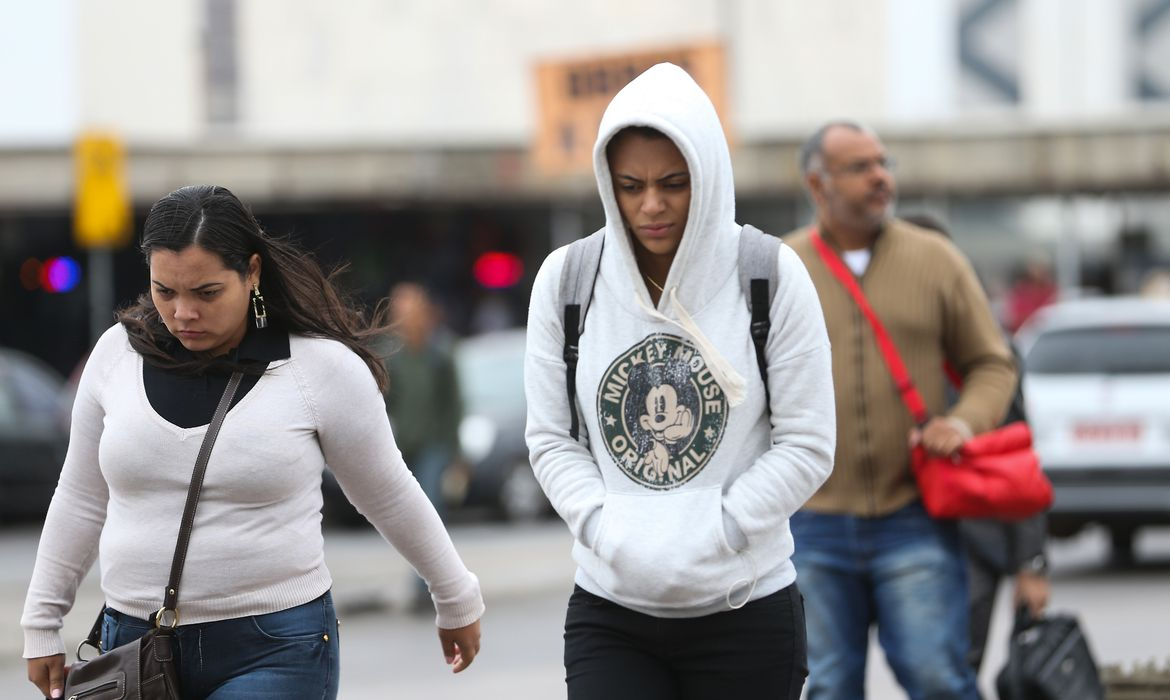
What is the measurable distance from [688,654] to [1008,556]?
222 centimetres

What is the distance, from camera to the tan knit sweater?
5.02m

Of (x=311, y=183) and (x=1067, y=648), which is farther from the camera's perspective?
(x=311, y=183)

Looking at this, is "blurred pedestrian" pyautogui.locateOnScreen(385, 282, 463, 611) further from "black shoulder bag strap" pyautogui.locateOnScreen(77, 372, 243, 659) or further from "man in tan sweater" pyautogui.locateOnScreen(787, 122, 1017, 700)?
"black shoulder bag strap" pyautogui.locateOnScreen(77, 372, 243, 659)

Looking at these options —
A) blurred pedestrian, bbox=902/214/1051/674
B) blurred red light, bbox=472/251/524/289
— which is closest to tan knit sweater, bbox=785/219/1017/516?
blurred pedestrian, bbox=902/214/1051/674

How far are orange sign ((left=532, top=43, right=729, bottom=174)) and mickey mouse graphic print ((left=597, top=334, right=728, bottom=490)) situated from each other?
1087 cm

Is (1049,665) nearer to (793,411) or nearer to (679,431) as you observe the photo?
(793,411)

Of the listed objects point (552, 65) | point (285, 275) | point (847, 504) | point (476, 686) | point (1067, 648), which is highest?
point (552, 65)

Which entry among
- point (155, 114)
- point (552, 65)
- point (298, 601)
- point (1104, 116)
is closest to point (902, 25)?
point (1104, 116)

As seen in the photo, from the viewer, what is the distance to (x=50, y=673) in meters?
3.87

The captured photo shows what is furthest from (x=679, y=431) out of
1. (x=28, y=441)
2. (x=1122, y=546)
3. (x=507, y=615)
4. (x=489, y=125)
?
(x=489, y=125)

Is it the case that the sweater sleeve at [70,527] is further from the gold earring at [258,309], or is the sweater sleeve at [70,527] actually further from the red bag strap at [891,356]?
the red bag strap at [891,356]

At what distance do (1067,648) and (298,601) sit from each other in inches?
93.2

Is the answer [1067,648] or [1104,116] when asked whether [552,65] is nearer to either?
[1067,648]

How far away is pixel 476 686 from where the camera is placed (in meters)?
8.43
